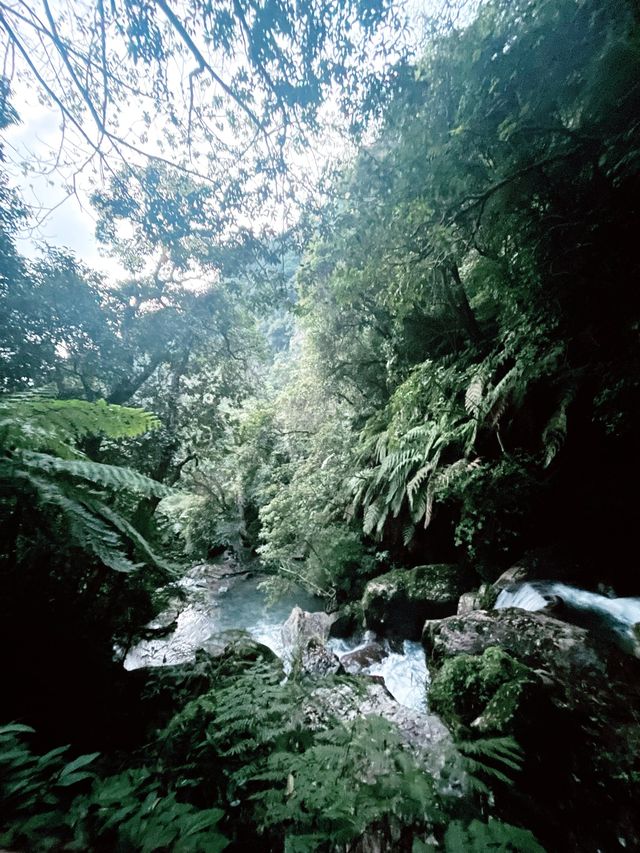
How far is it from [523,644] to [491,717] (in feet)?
3.00

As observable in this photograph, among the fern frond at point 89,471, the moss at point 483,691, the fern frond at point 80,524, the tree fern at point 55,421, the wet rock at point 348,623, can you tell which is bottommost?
the wet rock at point 348,623

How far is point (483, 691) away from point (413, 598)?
2.61 m

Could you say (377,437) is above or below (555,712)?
above

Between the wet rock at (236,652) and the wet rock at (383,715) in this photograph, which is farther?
the wet rock at (236,652)

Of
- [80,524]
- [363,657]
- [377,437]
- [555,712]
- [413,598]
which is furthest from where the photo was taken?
[377,437]

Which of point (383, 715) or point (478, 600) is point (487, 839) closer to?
point (383, 715)

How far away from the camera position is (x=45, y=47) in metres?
2.70

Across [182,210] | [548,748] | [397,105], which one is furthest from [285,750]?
[182,210]

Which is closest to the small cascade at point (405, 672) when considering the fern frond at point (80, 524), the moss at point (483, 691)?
the moss at point (483, 691)

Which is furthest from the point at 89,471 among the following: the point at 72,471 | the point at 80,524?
the point at 80,524

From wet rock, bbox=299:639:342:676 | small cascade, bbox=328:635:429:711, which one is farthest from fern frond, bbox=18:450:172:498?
small cascade, bbox=328:635:429:711

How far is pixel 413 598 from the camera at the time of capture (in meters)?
5.08

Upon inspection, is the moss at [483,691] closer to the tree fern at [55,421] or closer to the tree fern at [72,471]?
the tree fern at [72,471]

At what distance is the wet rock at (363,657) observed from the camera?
4.49 metres
